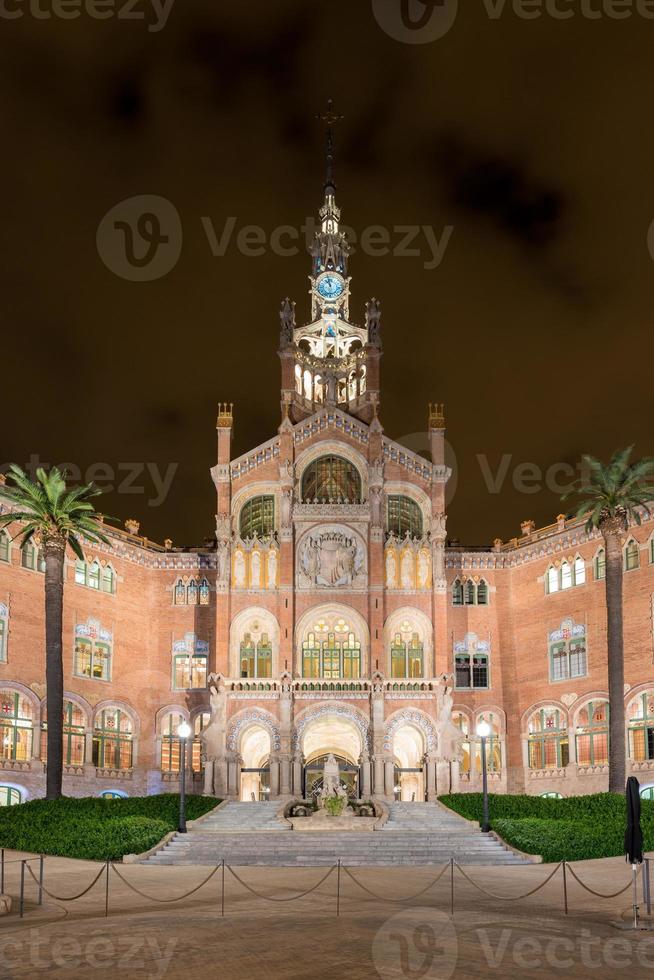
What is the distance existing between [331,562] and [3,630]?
18.8 meters

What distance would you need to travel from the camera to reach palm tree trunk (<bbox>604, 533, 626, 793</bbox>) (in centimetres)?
4750

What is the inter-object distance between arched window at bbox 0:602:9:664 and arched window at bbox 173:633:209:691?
13.6 meters

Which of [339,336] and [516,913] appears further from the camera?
[339,336]

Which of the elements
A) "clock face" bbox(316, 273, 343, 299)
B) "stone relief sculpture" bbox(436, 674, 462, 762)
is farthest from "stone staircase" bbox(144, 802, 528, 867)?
"clock face" bbox(316, 273, 343, 299)

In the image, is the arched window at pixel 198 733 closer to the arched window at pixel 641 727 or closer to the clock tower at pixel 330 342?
the clock tower at pixel 330 342

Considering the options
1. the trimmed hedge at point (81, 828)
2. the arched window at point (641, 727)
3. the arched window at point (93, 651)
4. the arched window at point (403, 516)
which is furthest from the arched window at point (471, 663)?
the trimmed hedge at point (81, 828)

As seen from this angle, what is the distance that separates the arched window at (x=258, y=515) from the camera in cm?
6450

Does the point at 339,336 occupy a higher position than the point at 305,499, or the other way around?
the point at 339,336

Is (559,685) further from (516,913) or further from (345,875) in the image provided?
(516,913)

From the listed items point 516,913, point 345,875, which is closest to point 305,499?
point 345,875

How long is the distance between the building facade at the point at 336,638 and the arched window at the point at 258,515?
0.11 m

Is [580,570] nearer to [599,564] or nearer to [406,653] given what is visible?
[599,564]

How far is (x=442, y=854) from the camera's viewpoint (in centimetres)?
4019

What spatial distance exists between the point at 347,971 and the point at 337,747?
4936cm
